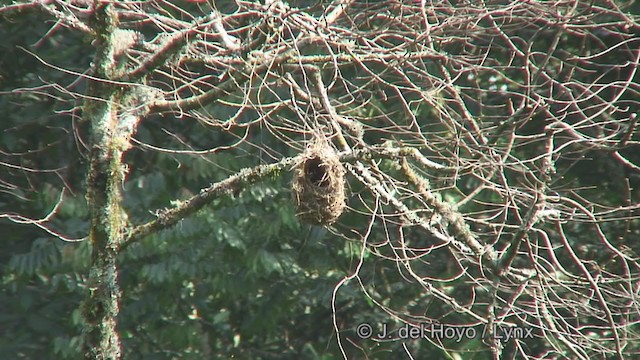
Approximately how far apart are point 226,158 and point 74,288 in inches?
77.8

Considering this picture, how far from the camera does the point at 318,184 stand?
12.8ft

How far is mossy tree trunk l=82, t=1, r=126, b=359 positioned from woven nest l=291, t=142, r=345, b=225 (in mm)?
920

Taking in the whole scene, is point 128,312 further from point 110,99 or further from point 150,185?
point 110,99

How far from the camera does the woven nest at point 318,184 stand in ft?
Result: 12.7

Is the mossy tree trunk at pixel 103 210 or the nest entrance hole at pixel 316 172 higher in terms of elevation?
the mossy tree trunk at pixel 103 210

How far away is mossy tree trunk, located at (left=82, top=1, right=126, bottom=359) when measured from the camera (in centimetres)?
412

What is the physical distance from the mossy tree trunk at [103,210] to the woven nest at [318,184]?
0.92 metres

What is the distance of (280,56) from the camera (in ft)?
13.3

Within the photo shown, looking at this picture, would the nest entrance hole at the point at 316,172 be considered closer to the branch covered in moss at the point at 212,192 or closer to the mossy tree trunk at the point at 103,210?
the branch covered in moss at the point at 212,192

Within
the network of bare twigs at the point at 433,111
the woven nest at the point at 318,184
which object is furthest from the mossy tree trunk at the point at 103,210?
the woven nest at the point at 318,184

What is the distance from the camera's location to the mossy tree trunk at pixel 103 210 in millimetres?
4117

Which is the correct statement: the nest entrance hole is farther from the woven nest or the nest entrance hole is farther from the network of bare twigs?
the network of bare twigs

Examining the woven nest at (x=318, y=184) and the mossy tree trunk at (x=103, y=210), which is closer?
the woven nest at (x=318, y=184)

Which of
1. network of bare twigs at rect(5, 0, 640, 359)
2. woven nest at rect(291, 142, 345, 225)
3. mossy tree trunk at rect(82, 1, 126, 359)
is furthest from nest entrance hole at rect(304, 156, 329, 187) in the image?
mossy tree trunk at rect(82, 1, 126, 359)
